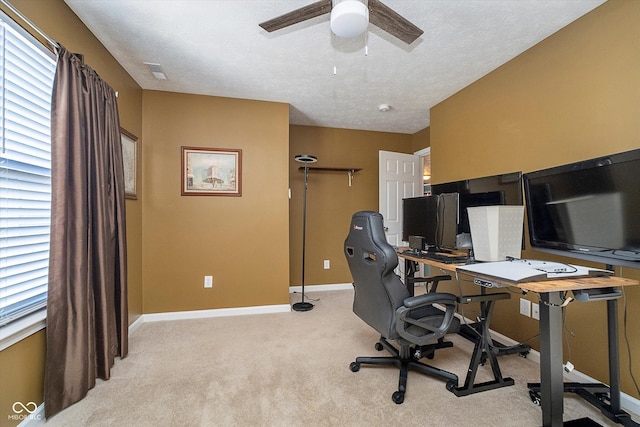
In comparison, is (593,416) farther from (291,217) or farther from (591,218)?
(291,217)

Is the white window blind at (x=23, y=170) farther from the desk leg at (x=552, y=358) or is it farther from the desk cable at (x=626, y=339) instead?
the desk cable at (x=626, y=339)

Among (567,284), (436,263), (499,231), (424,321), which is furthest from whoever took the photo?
(436,263)

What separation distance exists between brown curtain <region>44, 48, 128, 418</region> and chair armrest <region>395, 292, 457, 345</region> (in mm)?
1908

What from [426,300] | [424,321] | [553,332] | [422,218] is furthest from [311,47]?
[553,332]

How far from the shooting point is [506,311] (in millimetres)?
2410

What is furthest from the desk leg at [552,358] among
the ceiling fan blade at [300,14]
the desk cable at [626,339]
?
the ceiling fan blade at [300,14]

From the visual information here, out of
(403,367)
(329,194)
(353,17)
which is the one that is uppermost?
(353,17)

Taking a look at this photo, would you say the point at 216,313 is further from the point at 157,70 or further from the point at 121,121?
the point at 157,70

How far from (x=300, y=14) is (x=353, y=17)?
305 millimetres

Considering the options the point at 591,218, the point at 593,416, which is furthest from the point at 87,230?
the point at 593,416

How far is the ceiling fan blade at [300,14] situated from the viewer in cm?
137

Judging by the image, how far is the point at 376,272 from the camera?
159cm

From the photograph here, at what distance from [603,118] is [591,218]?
0.78 meters

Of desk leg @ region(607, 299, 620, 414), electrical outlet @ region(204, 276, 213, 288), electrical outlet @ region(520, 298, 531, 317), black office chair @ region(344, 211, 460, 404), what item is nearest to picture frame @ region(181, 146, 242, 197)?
electrical outlet @ region(204, 276, 213, 288)
